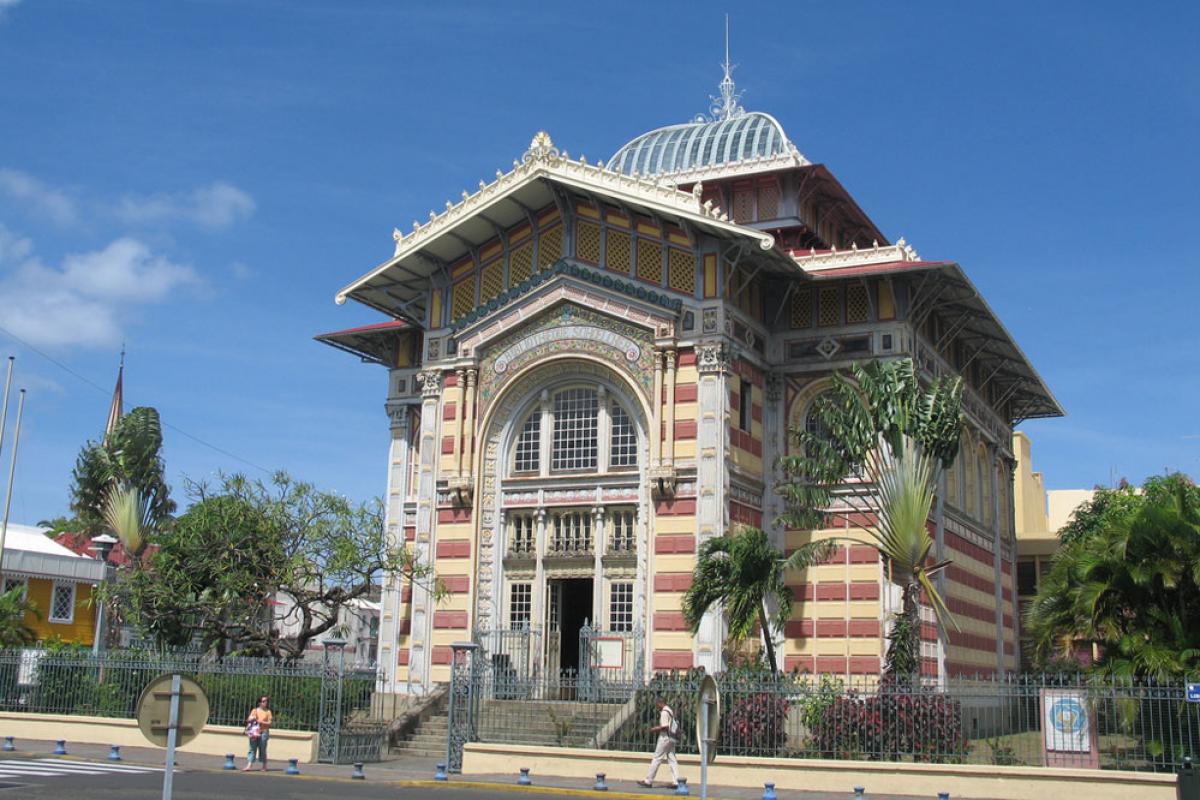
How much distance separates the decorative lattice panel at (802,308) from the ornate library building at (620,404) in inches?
2.2

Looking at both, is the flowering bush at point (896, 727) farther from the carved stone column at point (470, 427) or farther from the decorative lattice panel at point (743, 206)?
the decorative lattice panel at point (743, 206)

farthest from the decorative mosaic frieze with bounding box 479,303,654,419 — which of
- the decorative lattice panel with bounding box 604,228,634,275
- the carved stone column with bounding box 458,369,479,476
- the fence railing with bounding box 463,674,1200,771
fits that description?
the fence railing with bounding box 463,674,1200,771

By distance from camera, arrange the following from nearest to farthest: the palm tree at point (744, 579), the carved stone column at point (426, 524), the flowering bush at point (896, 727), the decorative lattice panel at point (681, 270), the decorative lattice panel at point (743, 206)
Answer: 1. the flowering bush at point (896, 727)
2. the palm tree at point (744, 579)
3. the decorative lattice panel at point (681, 270)
4. the carved stone column at point (426, 524)
5. the decorative lattice panel at point (743, 206)

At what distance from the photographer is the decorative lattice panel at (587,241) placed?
32.3m

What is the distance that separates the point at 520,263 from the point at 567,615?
358 inches

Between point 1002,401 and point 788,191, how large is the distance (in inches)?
464

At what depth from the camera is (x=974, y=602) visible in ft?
122

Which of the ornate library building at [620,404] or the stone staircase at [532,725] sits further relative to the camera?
the ornate library building at [620,404]

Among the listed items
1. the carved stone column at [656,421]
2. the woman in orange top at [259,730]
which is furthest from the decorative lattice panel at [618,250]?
the woman in orange top at [259,730]

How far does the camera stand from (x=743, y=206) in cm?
3719

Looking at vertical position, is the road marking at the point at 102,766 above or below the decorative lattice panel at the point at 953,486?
below

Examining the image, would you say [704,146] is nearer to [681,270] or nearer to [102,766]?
[681,270]

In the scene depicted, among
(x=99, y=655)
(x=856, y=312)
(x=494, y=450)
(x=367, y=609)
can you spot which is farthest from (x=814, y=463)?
(x=367, y=609)

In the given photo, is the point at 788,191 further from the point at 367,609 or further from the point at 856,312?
the point at 367,609
